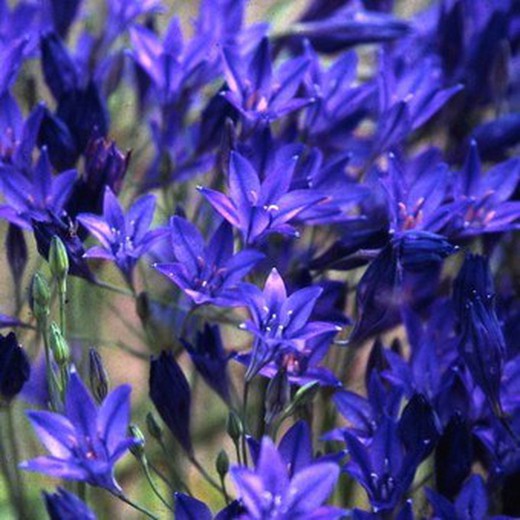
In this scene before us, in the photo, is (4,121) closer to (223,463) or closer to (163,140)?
(163,140)

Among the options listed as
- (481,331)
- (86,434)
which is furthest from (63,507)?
(481,331)

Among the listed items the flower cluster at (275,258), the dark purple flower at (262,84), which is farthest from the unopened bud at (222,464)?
the dark purple flower at (262,84)

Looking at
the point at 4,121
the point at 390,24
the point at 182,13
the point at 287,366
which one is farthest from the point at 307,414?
the point at 182,13

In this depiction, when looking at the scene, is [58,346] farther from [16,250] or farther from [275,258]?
[275,258]

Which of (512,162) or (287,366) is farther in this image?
(512,162)

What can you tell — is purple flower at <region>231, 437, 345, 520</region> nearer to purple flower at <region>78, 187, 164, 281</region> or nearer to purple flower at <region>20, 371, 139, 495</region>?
purple flower at <region>20, 371, 139, 495</region>

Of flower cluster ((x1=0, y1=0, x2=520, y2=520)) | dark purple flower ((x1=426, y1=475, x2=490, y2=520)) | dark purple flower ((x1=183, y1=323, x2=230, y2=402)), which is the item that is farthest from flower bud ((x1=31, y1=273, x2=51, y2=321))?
dark purple flower ((x1=426, y1=475, x2=490, y2=520))

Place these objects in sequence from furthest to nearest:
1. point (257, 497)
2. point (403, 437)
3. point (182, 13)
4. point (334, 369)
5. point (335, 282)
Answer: point (182, 13), point (334, 369), point (335, 282), point (403, 437), point (257, 497)
